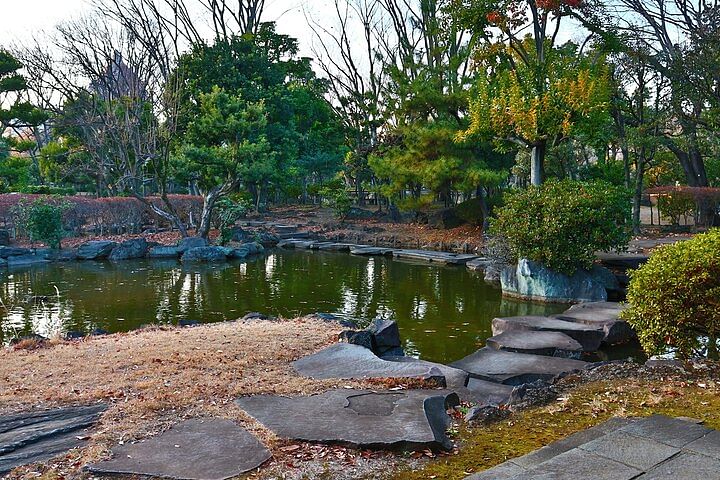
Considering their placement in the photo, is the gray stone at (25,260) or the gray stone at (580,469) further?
the gray stone at (25,260)

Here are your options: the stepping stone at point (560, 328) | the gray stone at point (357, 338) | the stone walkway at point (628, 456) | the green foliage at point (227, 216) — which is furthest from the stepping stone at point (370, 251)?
the stone walkway at point (628, 456)

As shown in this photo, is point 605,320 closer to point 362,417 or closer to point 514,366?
point 514,366

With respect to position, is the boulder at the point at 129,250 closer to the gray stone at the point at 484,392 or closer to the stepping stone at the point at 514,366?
the stepping stone at the point at 514,366

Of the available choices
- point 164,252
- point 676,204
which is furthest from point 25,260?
point 676,204

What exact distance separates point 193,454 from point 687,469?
8.60 ft

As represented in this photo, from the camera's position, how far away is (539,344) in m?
7.27

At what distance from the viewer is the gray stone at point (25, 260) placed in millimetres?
17016

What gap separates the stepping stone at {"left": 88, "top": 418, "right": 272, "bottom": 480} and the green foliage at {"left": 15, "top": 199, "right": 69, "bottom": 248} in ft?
56.3

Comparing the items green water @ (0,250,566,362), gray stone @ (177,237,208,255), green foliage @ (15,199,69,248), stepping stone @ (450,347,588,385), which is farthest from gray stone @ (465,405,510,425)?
green foliage @ (15,199,69,248)

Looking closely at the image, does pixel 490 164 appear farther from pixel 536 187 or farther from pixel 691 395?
pixel 691 395

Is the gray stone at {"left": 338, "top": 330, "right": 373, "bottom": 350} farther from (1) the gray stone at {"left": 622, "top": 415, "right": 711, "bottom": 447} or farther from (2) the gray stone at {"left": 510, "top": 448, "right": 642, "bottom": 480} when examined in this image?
(2) the gray stone at {"left": 510, "top": 448, "right": 642, "bottom": 480}

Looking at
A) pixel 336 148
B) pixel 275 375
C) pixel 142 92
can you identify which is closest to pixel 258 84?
pixel 142 92

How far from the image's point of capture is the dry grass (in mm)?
4047

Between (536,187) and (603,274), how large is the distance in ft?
7.37
